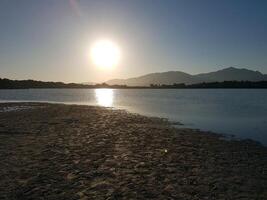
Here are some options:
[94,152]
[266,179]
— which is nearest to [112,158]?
[94,152]

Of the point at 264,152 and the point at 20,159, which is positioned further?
the point at 264,152

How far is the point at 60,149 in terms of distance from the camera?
21.3 m

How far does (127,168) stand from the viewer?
16.8 m

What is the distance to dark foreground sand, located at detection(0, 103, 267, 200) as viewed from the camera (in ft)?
42.5

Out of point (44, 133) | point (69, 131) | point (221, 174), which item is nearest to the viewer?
point (221, 174)

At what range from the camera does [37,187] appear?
1321cm

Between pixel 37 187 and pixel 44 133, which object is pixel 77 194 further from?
pixel 44 133

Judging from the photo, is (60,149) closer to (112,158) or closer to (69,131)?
(112,158)

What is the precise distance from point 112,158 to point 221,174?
5.96m

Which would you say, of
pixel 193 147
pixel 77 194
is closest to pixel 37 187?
pixel 77 194

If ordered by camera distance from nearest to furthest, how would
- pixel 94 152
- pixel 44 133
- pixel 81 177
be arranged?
pixel 81 177
pixel 94 152
pixel 44 133

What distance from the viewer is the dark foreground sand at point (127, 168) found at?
13.0m

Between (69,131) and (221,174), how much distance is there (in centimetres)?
1731

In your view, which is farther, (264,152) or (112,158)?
(264,152)
